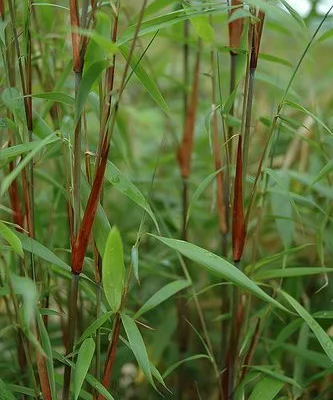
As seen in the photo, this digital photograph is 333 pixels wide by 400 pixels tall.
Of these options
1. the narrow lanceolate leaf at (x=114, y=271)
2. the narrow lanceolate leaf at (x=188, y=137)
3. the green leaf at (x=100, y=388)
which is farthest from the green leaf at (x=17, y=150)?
the narrow lanceolate leaf at (x=188, y=137)

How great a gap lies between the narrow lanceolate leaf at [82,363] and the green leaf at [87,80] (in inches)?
7.9

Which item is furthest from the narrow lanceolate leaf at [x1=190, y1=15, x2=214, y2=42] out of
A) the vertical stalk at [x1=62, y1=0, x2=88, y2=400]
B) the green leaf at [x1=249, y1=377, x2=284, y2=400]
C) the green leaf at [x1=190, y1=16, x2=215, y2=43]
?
the green leaf at [x1=249, y1=377, x2=284, y2=400]

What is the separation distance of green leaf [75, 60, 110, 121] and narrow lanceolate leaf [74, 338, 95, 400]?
0.20 meters

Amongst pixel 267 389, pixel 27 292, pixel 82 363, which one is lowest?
pixel 267 389

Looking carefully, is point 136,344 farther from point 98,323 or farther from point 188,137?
point 188,137

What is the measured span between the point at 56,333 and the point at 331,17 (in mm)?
607

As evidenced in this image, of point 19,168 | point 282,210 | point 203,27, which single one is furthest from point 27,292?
point 282,210

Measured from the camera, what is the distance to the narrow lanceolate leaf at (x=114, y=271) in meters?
0.58

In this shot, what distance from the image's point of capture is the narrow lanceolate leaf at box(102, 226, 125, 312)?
Answer: 22.9 inches

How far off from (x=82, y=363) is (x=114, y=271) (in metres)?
0.08

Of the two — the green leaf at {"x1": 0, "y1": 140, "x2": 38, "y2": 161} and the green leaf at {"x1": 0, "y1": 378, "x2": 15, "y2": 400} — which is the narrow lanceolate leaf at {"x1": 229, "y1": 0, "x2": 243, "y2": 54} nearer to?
the green leaf at {"x1": 0, "y1": 140, "x2": 38, "y2": 161}

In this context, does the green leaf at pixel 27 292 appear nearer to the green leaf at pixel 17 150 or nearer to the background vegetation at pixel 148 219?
the background vegetation at pixel 148 219

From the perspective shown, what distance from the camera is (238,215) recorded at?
0.67 metres

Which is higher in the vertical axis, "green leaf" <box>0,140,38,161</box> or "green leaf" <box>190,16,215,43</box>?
"green leaf" <box>190,16,215,43</box>
